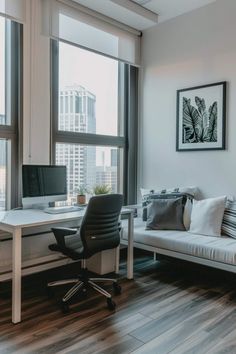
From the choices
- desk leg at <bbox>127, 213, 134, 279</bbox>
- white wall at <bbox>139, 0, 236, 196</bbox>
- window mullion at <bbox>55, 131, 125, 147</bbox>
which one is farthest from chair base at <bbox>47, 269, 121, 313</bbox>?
white wall at <bbox>139, 0, 236, 196</bbox>

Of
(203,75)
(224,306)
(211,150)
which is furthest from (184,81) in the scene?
(224,306)

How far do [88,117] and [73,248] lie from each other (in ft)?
6.31

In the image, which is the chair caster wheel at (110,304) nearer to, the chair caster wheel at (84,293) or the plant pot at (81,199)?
the chair caster wheel at (84,293)

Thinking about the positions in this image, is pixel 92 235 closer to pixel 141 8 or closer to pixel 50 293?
pixel 50 293

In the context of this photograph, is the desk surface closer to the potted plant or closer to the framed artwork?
the potted plant

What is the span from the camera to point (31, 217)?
2.80 metres

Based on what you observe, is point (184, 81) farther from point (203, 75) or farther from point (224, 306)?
point (224, 306)

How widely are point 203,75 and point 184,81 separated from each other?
27 centimetres

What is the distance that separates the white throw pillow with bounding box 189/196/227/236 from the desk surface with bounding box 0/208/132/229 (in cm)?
127

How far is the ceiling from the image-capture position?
12.2 feet

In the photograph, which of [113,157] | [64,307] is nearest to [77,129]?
[113,157]

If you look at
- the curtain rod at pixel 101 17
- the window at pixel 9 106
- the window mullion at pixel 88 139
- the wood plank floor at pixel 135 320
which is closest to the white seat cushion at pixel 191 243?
the wood plank floor at pixel 135 320

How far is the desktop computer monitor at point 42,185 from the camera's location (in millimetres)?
3121

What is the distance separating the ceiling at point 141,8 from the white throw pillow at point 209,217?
2318mm
